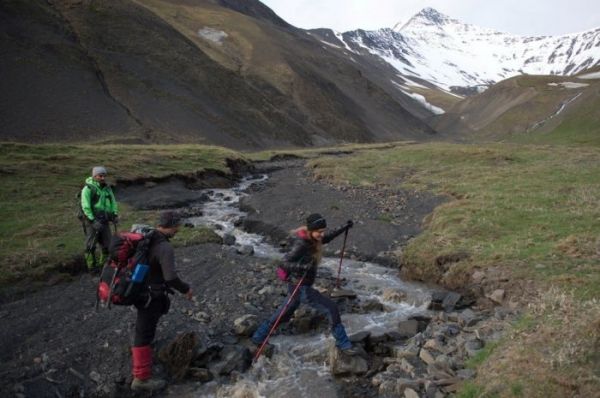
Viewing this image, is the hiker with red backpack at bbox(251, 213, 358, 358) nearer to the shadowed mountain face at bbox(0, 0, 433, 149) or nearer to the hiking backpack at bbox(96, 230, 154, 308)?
the hiking backpack at bbox(96, 230, 154, 308)

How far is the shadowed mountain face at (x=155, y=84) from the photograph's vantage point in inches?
2950

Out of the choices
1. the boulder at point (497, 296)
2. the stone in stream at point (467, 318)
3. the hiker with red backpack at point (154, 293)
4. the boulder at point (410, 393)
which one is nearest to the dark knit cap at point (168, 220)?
the hiker with red backpack at point (154, 293)

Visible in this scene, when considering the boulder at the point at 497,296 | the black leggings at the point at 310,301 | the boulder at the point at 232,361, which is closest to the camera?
the boulder at the point at 232,361

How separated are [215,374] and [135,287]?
321cm

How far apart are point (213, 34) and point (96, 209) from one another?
160 meters

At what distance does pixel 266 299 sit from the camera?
16109 millimetres

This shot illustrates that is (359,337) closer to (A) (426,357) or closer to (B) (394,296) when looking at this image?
(A) (426,357)

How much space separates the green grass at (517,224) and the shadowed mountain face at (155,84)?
5331 cm

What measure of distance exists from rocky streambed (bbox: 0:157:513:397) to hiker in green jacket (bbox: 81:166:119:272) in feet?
3.97

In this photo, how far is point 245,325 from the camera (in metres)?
13.5

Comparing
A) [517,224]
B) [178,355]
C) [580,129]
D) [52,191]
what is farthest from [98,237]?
[580,129]

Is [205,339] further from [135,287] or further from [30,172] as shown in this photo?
[30,172]

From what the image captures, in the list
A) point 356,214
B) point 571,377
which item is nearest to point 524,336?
point 571,377

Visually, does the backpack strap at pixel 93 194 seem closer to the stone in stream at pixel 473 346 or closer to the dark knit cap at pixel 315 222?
the dark knit cap at pixel 315 222
